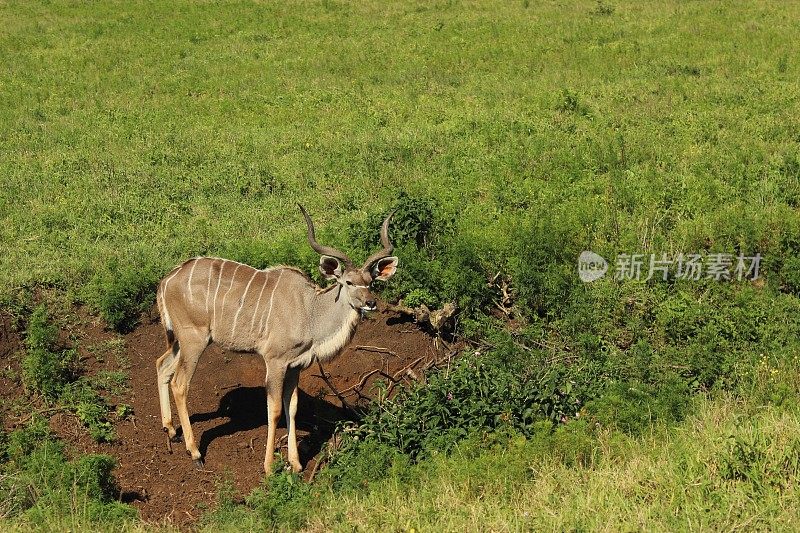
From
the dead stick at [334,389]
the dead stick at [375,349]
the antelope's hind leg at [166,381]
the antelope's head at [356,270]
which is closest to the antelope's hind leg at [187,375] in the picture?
the antelope's hind leg at [166,381]

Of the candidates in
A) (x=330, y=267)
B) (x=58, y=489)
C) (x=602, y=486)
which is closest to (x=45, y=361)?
(x=58, y=489)

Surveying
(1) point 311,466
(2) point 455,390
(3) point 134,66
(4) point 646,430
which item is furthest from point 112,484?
(3) point 134,66

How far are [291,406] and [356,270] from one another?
49.2 inches

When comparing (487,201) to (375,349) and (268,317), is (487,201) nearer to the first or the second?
(375,349)

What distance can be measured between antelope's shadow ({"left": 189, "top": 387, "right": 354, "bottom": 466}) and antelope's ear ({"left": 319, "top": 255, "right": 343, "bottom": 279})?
1.25 meters

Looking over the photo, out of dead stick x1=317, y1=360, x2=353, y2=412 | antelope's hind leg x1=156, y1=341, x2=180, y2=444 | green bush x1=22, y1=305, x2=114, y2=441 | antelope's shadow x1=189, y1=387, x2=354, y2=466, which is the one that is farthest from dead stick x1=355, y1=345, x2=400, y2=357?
green bush x1=22, y1=305, x2=114, y2=441

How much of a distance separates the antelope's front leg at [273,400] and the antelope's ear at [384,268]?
1.11 metres

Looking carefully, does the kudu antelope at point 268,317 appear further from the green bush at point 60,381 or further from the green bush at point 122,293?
the green bush at point 122,293

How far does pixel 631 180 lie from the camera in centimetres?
1287

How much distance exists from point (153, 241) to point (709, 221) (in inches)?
250

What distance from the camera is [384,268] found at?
341 inches

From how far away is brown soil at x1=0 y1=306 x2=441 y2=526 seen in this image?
797cm

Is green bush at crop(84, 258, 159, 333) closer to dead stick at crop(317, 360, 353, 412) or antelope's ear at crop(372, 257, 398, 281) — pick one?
dead stick at crop(317, 360, 353, 412)

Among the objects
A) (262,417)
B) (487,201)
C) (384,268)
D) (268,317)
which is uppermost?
(384,268)
